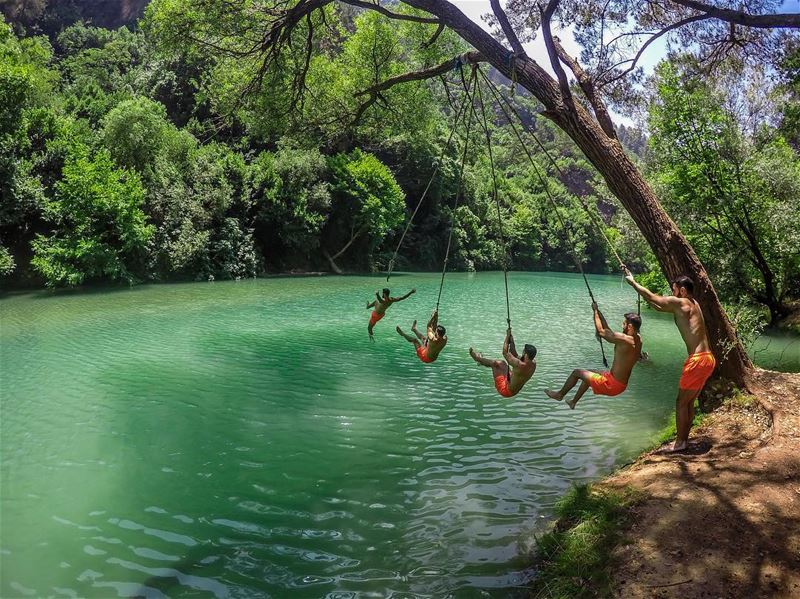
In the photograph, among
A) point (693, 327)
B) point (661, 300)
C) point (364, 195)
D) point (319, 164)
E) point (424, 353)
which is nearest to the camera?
point (693, 327)

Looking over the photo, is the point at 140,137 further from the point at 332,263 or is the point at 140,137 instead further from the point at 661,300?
the point at 661,300

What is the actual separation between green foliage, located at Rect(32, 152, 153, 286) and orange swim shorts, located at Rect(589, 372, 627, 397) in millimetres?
26439

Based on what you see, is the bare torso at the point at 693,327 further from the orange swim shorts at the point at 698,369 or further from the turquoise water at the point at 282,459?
the turquoise water at the point at 282,459

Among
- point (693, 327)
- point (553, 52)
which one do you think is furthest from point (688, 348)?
point (553, 52)

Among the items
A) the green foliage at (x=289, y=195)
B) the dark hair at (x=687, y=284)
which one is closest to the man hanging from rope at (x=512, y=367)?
the dark hair at (x=687, y=284)

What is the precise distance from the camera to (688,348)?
6457 mm

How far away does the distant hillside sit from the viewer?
50062 millimetres

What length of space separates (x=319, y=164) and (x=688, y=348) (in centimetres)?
3479

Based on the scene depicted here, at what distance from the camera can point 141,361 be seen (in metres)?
12.6


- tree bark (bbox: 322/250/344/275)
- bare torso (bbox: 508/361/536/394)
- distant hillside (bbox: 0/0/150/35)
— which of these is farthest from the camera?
distant hillside (bbox: 0/0/150/35)

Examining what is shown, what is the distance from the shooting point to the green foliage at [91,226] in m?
25.9

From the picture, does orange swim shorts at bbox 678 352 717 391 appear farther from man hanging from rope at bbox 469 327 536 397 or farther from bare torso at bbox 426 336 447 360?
bare torso at bbox 426 336 447 360

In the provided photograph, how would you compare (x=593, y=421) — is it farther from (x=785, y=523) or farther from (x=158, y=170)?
(x=158, y=170)

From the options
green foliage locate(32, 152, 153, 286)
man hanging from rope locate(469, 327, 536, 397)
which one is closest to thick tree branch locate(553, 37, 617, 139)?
man hanging from rope locate(469, 327, 536, 397)
